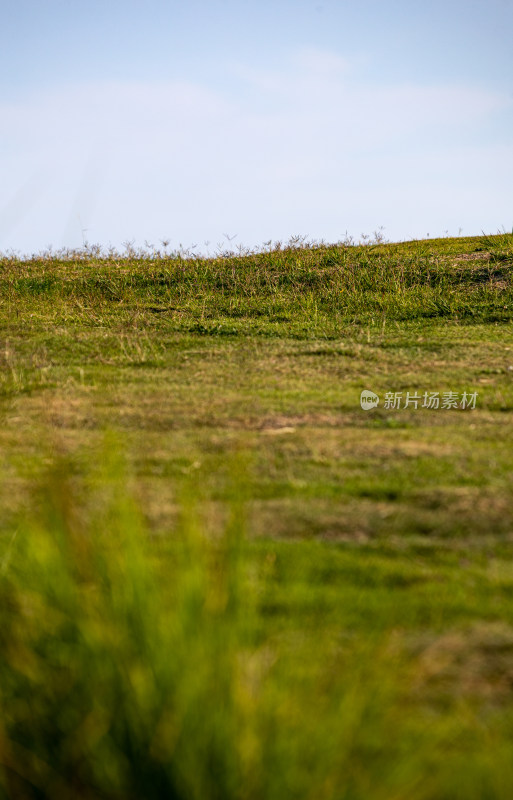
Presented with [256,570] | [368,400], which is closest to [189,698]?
[256,570]

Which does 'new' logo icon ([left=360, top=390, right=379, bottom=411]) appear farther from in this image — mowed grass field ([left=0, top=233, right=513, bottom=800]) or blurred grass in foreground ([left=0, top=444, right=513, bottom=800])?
blurred grass in foreground ([left=0, top=444, right=513, bottom=800])

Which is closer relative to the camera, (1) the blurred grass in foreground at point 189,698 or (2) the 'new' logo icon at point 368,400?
(1) the blurred grass in foreground at point 189,698

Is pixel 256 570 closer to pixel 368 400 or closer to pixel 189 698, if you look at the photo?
pixel 189 698

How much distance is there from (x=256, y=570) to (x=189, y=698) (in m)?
1.93

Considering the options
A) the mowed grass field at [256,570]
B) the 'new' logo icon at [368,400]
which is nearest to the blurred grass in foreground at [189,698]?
the mowed grass field at [256,570]

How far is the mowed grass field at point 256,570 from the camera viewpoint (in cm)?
189

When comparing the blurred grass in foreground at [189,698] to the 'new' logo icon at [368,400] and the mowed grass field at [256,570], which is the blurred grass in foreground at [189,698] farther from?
the 'new' logo icon at [368,400]

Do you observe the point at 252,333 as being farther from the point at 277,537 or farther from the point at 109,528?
the point at 109,528

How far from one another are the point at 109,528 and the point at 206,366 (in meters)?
6.37

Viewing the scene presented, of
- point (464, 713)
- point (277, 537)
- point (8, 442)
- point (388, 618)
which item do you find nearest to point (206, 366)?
point (8, 442)

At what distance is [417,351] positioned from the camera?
9.92 meters

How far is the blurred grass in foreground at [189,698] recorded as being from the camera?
1.83 meters

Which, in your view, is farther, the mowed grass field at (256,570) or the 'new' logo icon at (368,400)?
the 'new' logo icon at (368,400)

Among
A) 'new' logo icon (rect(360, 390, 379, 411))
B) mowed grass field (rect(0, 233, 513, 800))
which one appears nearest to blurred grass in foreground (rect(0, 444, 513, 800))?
mowed grass field (rect(0, 233, 513, 800))
